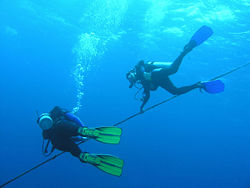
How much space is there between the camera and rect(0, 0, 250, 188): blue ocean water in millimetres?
19969

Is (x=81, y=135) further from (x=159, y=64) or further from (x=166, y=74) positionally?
(x=159, y=64)

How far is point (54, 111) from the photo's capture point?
18.8 feet

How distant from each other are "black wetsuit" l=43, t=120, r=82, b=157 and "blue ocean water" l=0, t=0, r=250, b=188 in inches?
554

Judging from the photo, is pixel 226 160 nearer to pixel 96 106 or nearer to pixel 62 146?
pixel 96 106

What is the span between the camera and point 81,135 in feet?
17.4

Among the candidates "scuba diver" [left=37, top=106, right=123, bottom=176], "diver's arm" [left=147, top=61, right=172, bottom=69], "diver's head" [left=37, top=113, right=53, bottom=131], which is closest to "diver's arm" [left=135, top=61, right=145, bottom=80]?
"diver's arm" [left=147, top=61, right=172, bottom=69]

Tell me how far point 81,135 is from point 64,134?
400 millimetres

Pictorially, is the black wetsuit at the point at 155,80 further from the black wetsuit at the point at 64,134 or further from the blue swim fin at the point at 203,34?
the black wetsuit at the point at 64,134

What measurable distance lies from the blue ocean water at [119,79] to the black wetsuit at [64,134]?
14.1 meters

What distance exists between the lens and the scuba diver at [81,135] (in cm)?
525

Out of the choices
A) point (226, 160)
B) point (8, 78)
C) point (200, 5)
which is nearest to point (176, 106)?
point (200, 5)

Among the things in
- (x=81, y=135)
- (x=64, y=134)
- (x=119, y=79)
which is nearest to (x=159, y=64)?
(x=81, y=135)

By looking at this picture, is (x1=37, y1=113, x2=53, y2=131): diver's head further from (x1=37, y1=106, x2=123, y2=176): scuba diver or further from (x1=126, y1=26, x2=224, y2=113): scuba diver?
(x1=126, y1=26, x2=224, y2=113): scuba diver

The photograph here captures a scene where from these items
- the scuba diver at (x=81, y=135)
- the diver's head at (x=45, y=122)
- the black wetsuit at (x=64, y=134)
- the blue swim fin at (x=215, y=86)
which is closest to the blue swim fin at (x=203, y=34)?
the blue swim fin at (x=215, y=86)
